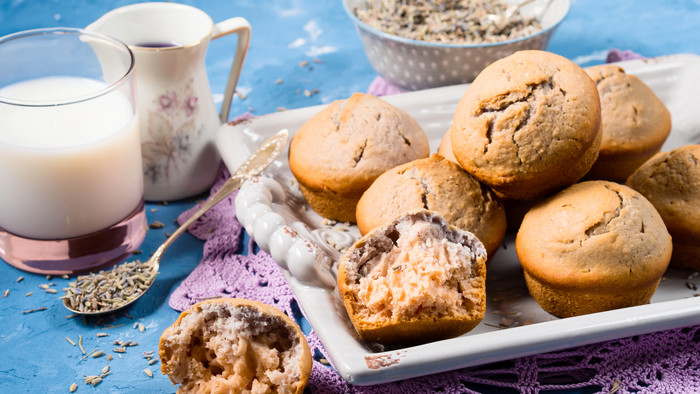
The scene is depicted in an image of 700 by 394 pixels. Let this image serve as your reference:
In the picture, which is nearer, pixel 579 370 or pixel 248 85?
pixel 579 370

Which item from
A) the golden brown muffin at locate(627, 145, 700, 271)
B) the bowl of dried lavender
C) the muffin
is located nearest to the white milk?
the bowl of dried lavender

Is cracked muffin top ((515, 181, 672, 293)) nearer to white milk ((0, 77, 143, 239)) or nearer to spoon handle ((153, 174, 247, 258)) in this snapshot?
spoon handle ((153, 174, 247, 258))

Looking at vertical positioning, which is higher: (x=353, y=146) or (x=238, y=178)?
(x=353, y=146)

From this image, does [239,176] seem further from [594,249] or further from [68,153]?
[594,249]

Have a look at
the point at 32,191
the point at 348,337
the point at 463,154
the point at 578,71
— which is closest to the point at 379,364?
the point at 348,337

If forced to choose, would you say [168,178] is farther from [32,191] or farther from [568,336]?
[568,336]

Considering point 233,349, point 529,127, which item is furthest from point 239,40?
point 233,349

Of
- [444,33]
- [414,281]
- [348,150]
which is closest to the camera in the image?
[414,281]
